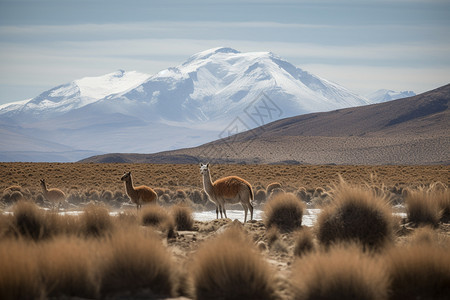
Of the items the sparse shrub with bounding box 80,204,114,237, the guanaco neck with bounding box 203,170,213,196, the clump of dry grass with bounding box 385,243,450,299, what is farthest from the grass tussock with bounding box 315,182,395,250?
the guanaco neck with bounding box 203,170,213,196

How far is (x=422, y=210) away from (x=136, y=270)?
8.05 m

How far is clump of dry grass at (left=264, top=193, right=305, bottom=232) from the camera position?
39.6 feet

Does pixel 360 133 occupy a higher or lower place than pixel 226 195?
higher

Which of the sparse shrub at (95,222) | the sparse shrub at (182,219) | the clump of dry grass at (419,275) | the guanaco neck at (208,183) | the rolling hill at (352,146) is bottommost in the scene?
the clump of dry grass at (419,275)

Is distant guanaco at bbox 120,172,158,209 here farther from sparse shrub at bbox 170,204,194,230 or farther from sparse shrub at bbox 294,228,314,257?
sparse shrub at bbox 294,228,314,257

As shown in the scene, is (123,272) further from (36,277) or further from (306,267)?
(306,267)

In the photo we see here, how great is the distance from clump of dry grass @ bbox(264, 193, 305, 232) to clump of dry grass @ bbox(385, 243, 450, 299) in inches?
208

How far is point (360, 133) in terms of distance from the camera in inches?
5295

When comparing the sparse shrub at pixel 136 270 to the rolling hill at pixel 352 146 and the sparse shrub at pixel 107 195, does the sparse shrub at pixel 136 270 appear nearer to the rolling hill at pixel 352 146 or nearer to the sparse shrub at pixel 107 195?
the sparse shrub at pixel 107 195

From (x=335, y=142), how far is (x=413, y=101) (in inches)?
2886

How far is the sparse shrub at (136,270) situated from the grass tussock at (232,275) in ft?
1.20

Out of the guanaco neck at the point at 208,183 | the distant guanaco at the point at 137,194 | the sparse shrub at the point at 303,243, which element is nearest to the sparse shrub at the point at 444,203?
the sparse shrub at the point at 303,243

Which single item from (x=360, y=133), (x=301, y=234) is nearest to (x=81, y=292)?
(x=301, y=234)

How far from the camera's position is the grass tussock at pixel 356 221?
29.0ft
